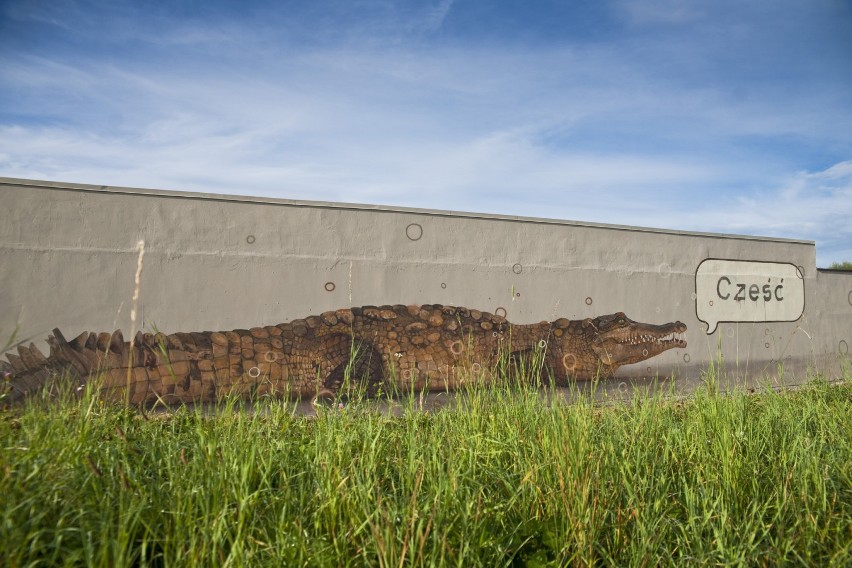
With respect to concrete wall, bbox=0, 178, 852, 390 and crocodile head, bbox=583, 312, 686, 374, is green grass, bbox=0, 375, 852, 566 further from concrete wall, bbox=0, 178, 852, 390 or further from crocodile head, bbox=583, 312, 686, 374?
crocodile head, bbox=583, 312, 686, 374

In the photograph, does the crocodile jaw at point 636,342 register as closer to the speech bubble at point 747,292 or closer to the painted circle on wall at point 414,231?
the speech bubble at point 747,292

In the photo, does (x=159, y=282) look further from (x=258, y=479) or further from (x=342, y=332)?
(x=258, y=479)

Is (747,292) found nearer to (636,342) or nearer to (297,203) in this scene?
(636,342)

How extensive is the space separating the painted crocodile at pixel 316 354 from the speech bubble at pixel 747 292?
246 cm

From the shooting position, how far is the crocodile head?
1088 cm

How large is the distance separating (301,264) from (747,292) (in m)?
8.49

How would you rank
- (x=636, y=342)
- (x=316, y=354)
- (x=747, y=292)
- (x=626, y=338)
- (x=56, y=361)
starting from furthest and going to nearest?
(x=747, y=292), (x=636, y=342), (x=626, y=338), (x=316, y=354), (x=56, y=361)

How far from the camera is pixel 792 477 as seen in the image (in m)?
3.79

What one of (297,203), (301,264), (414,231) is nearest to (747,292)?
(414,231)

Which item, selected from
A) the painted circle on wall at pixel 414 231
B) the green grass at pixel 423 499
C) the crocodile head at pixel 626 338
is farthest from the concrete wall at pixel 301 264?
the green grass at pixel 423 499

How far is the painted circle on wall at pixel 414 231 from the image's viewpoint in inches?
379

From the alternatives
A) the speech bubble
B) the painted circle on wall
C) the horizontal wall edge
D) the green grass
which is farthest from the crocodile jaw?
the green grass

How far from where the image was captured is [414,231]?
966 cm

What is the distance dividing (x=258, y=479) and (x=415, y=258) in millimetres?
6363
